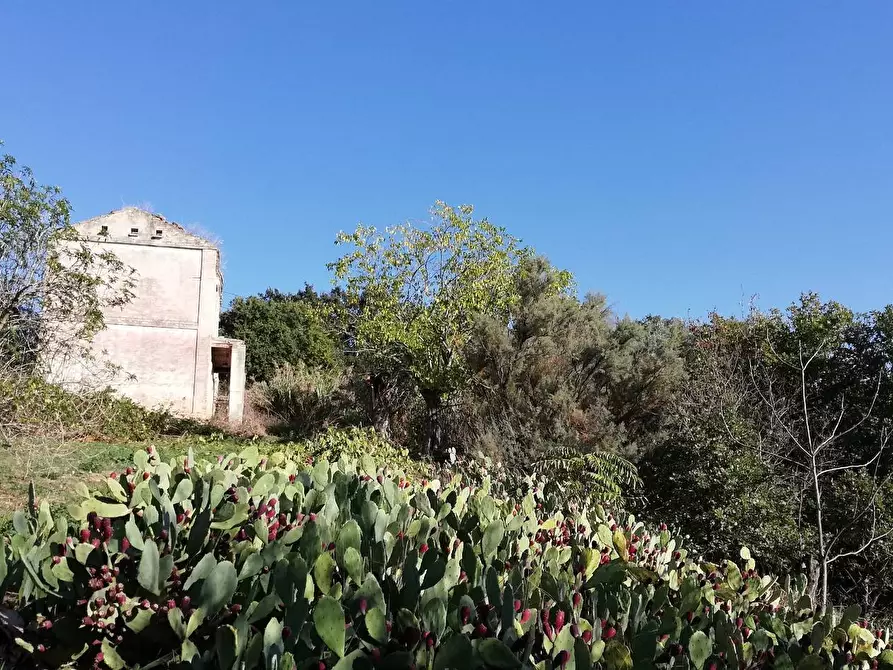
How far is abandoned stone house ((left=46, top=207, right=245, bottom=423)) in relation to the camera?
1847 cm

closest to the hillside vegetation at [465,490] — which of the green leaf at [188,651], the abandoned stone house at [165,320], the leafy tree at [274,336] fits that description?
the green leaf at [188,651]

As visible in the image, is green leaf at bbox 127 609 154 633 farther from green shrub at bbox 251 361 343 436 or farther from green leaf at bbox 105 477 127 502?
green shrub at bbox 251 361 343 436

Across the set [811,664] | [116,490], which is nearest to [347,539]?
[116,490]

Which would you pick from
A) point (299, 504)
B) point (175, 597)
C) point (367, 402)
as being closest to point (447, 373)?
point (367, 402)

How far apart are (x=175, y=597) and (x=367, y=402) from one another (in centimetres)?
1397

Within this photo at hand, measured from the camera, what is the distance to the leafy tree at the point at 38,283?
12008mm

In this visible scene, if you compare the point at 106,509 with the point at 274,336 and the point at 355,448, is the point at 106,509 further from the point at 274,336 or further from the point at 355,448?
the point at 274,336

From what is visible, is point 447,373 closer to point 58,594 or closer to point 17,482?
point 17,482

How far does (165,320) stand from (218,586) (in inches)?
715

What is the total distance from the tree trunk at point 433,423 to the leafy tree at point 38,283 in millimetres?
6724

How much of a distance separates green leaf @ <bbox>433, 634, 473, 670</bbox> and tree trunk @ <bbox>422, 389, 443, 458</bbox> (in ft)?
36.4

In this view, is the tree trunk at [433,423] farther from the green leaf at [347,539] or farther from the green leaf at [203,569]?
the green leaf at [203,569]

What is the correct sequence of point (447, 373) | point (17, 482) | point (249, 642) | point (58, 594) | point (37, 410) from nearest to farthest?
point (249, 642), point (58, 594), point (17, 482), point (37, 410), point (447, 373)

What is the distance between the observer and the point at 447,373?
1297cm
